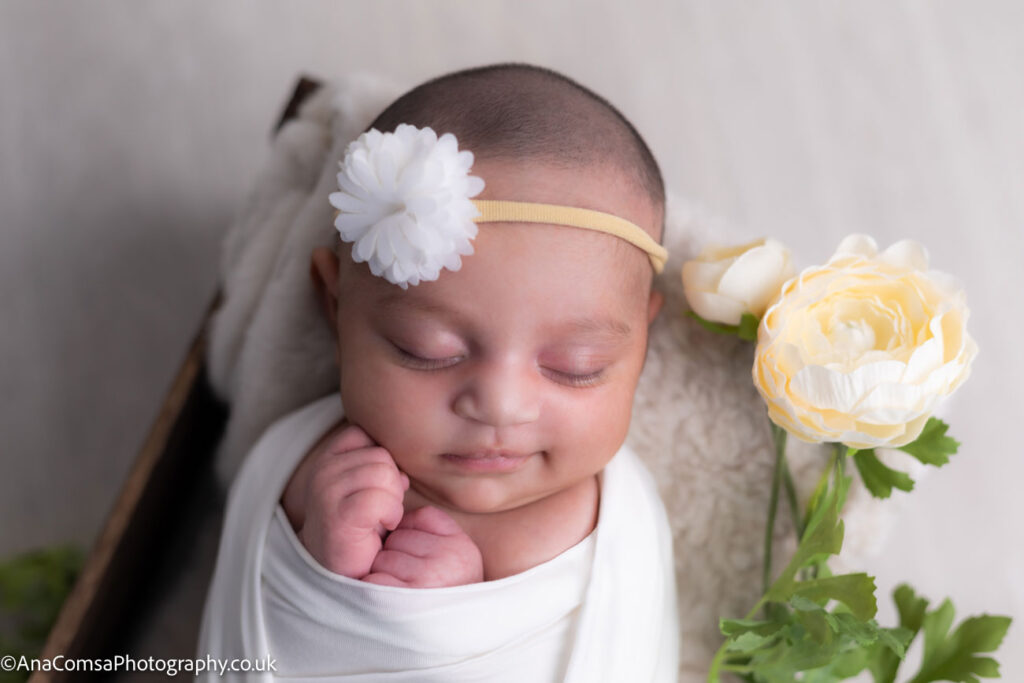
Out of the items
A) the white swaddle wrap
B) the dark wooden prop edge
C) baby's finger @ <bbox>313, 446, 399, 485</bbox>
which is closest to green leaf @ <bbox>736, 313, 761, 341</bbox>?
the white swaddle wrap

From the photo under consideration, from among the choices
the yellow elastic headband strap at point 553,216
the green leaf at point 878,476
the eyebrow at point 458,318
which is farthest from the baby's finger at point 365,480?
the green leaf at point 878,476

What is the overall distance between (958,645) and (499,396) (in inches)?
25.9

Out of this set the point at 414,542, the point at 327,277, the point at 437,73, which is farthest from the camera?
the point at 437,73

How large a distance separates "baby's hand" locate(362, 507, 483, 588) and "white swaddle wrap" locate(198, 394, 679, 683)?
3 cm

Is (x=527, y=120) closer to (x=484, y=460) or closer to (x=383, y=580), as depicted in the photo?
(x=484, y=460)

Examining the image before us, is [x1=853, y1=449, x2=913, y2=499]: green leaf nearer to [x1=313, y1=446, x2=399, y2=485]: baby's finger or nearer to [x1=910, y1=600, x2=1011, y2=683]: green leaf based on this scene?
[x1=910, y1=600, x2=1011, y2=683]: green leaf

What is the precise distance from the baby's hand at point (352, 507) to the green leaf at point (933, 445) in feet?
2.07

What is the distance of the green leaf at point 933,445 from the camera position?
42.5 inches

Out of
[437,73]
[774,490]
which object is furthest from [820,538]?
[437,73]

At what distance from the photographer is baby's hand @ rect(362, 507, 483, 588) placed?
110cm

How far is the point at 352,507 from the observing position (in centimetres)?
108

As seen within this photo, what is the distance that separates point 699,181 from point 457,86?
0.99 m

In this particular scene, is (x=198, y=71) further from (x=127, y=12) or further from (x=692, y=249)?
(x=692, y=249)

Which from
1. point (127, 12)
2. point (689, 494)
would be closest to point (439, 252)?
point (689, 494)
